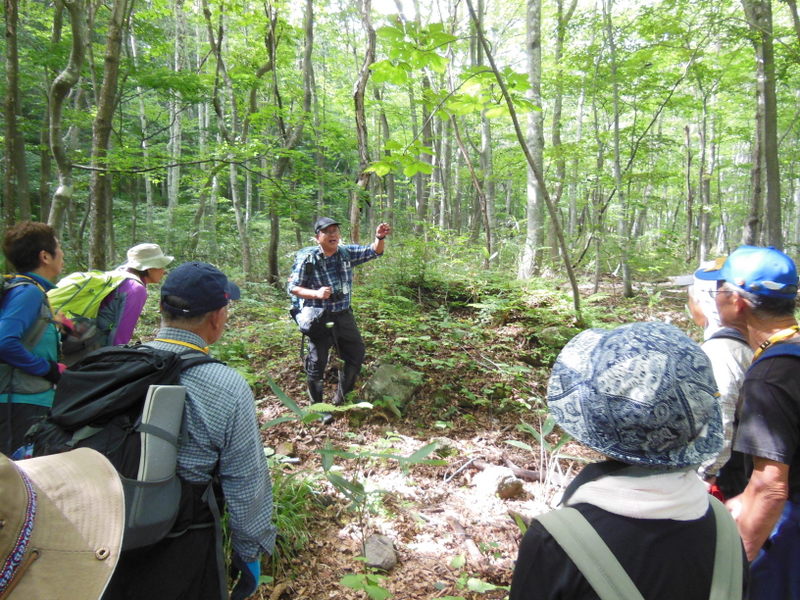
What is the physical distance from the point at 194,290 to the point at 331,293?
9.07 feet

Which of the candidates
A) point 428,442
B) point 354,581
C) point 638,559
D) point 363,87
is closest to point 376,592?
point 354,581

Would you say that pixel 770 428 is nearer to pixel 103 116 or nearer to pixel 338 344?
pixel 338 344

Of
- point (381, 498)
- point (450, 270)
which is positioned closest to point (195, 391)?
point (381, 498)

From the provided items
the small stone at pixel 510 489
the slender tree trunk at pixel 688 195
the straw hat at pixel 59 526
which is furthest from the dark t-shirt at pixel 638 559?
the slender tree trunk at pixel 688 195

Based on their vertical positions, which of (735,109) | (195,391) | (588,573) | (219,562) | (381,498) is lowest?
(381,498)

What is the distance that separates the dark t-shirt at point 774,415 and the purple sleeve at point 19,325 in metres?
3.61

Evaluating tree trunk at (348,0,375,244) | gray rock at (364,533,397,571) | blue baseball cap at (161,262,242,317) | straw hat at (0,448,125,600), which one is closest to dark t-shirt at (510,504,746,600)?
straw hat at (0,448,125,600)

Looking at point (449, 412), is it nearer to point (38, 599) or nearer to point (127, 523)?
point (127, 523)

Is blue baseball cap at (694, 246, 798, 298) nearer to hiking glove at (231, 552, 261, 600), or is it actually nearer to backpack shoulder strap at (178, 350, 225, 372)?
backpack shoulder strap at (178, 350, 225, 372)

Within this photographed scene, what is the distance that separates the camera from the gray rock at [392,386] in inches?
203

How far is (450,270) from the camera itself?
8.94m

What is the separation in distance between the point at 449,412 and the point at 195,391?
404 centimetres

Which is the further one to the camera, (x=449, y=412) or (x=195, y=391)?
(x=449, y=412)

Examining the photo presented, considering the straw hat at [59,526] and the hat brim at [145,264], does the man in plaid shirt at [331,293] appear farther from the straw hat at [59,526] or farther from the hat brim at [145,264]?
the straw hat at [59,526]
